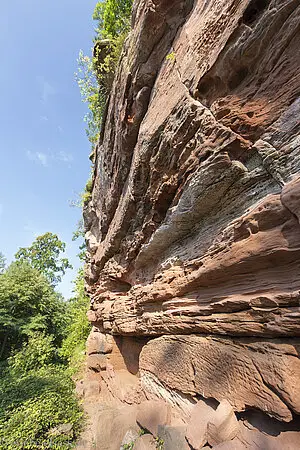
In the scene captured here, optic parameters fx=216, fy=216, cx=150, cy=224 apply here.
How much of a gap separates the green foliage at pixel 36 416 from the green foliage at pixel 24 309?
7295 millimetres

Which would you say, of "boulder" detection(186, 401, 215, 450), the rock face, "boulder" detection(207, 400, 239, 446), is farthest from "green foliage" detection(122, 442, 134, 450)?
"boulder" detection(207, 400, 239, 446)

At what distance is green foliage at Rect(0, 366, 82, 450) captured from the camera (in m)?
4.30

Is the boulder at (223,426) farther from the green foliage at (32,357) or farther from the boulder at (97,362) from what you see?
the green foliage at (32,357)

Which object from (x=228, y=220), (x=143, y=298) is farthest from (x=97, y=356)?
(x=228, y=220)

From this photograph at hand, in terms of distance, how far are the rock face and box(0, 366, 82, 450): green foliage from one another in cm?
210

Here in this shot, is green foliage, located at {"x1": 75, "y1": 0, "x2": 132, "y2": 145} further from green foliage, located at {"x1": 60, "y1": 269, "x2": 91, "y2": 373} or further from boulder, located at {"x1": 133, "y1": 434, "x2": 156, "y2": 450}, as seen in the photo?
green foliage, located at {"x1": 60, "y1": 269, "x2": 91, "y2": 373}

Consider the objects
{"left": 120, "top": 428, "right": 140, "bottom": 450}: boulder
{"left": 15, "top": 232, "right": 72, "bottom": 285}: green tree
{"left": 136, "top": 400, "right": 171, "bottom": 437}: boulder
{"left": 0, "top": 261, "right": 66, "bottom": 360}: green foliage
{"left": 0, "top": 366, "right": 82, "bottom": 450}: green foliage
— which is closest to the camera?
{"left": 136, "top": 400, "right": 171, "bottom": 437}: boulder

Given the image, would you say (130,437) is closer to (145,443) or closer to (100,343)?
(145,443)

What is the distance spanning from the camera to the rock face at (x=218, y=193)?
228cm

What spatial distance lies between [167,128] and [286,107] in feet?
5.98

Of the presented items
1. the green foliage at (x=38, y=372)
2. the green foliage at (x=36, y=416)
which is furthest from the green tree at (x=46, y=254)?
the green foliage at (x=36, y=416)

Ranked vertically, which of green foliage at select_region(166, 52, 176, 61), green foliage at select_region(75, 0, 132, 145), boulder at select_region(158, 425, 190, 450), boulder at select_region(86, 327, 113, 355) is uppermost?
green foliage at select_region(75, 0, 132, 145)

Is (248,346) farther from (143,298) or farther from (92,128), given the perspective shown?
(92,128)

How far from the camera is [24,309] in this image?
14070mm
